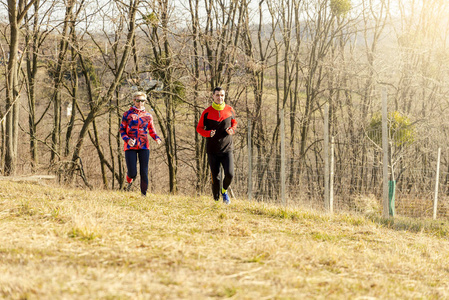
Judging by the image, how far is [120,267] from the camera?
3053 mm

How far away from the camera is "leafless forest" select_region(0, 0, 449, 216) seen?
12164 millimetres

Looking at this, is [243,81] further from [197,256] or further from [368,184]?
[197,256]

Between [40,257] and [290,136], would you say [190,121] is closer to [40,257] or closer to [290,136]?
[290,136]

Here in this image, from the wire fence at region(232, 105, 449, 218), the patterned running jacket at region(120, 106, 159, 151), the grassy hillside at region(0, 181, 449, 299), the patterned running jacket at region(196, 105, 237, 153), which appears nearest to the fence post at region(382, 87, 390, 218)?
the grassy hillside at region(0, 181, 449, 299)

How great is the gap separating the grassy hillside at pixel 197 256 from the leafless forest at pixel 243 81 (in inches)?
200

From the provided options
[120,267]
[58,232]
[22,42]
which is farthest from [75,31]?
[120,267]

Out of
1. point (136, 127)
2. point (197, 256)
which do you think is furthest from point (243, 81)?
point (197, 256)

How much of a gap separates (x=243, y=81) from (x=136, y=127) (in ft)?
30.3

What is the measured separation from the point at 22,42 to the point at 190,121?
6603mm

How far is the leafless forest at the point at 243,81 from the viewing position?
479 inches

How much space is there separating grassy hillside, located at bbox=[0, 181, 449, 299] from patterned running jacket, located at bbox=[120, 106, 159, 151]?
4.80 ft

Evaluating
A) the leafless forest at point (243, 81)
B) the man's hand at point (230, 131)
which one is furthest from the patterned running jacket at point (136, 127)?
the leafless forest at point (243, 81)

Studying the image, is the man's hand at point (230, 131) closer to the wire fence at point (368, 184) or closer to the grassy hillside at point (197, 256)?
the grassy hillside at point (197, 256)

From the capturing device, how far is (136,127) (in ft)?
24.8
